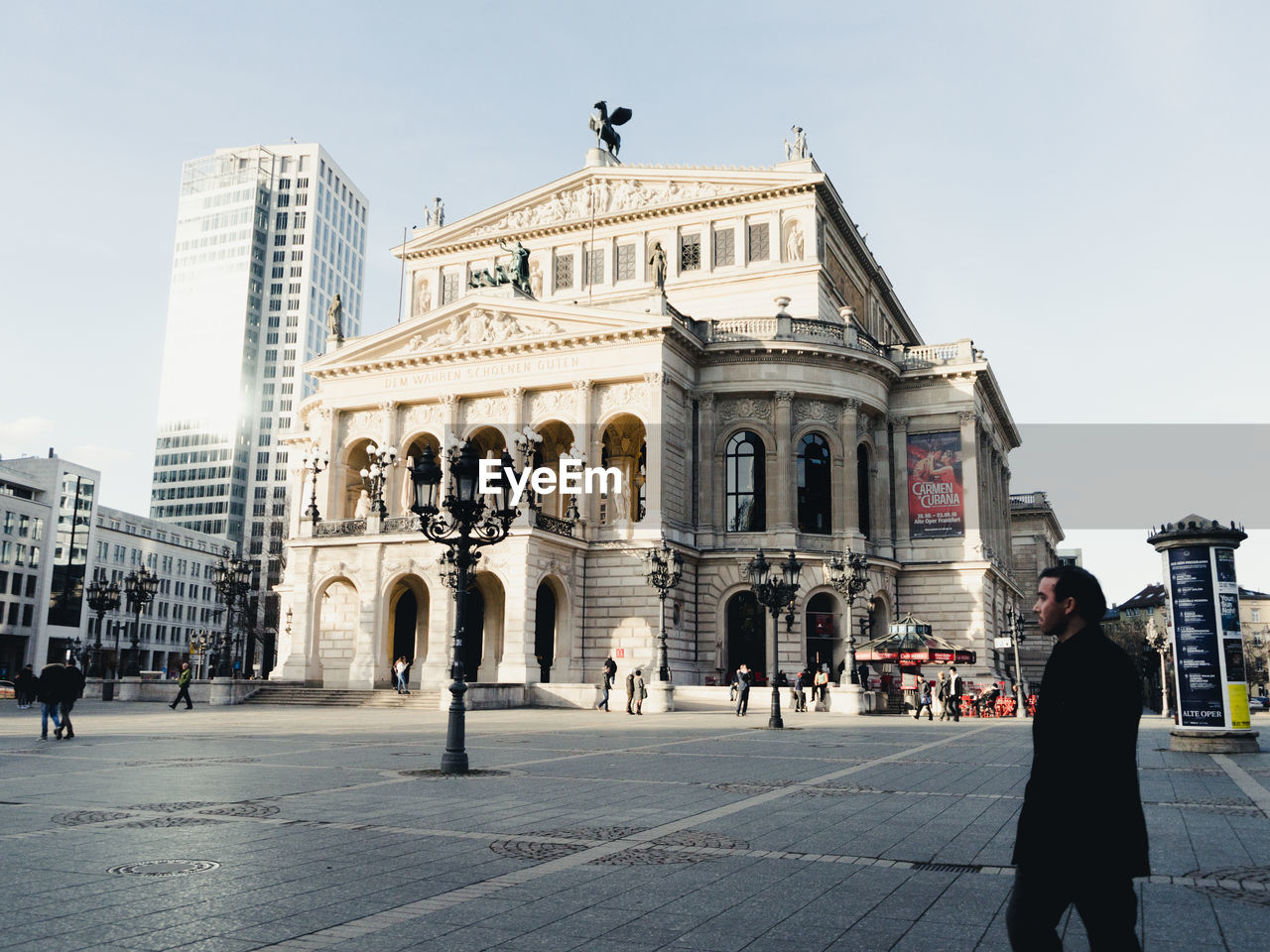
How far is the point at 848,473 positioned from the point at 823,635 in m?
7.23

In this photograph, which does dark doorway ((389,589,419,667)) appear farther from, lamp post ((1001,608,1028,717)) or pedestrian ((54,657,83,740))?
pedestrian ((54,657,83,740))

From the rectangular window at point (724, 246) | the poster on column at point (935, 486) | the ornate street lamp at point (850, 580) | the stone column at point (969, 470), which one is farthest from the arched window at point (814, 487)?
the rectangular window at point (724, 246)

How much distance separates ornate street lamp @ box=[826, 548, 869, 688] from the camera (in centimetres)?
3944

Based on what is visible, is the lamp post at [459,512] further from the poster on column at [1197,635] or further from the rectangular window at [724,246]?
the rectangular window at [724,246]

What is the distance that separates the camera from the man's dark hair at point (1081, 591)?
4691 mm

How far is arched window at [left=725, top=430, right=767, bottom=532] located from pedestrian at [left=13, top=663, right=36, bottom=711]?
2774 cm

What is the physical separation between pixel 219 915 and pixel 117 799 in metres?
5.96

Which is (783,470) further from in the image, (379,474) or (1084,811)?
(1084,811)

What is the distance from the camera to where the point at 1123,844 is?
4211 millimetres

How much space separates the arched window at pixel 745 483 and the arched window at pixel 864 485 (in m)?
5.16

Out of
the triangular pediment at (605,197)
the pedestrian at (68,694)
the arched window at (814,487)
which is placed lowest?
the pedestrian at (68,694)

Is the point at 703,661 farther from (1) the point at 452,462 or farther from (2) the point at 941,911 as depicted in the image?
(2) the point at 941,911

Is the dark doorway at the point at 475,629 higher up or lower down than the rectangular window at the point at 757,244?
lower down

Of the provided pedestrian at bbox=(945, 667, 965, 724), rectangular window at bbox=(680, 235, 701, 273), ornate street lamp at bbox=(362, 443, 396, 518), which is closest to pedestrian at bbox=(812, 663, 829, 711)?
pedestrian at bbox=(945, 667, 965, 724)
